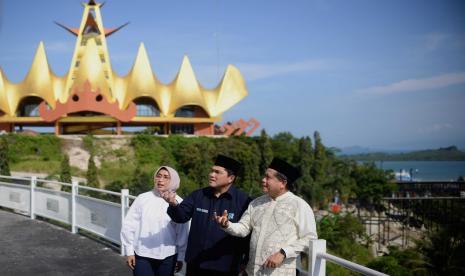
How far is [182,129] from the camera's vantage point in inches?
1741

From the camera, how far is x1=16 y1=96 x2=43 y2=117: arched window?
41191 mm

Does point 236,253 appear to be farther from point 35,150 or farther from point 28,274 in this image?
point 35,150

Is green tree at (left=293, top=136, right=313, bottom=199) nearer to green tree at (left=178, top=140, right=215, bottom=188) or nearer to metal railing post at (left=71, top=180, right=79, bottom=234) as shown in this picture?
green tree at (left=178, top=140, right=215, bottom=188)

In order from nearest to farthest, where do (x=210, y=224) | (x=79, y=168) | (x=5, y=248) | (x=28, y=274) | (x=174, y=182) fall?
(x=210, y=224), (x=174, y=182), (x=28, y=274), (x=5, y=248), (x=79, y=168)

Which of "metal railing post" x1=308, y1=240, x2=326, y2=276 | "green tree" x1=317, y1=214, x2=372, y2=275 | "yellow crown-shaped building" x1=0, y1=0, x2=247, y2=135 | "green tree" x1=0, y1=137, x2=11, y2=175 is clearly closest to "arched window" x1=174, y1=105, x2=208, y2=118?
"yellow crown-shaped building" x1=0, y1=0, x2=247, y2=135

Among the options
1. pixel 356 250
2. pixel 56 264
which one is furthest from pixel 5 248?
pixel 356 250

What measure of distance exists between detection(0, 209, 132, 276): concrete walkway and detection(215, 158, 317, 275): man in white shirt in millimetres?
3047

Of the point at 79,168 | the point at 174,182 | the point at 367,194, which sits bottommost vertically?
the point at 367,194

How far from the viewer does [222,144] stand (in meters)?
37.3

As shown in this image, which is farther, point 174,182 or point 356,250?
point 356,250

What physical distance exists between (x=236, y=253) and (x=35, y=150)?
32387 millimetres

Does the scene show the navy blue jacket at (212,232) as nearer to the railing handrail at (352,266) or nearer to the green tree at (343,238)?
the railing handrail at (352,266)

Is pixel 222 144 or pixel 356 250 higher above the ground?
pixel 222 144

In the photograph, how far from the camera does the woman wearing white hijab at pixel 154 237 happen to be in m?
3.50
